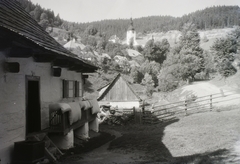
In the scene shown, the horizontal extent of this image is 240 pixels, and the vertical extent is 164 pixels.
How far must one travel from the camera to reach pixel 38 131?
8516 millimetres

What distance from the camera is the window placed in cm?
1120

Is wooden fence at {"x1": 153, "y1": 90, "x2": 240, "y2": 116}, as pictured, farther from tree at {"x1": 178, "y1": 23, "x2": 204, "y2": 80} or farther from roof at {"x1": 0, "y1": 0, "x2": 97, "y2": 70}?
tree at {"x1": 178, "y1": 23, "x2": 204, "y2": 80}

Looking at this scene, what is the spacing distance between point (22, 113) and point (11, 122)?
0.65m

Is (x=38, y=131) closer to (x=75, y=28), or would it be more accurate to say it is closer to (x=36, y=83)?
(x=36, y=83)

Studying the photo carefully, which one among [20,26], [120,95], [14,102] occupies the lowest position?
[120,95]

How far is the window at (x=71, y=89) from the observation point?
1120 cm

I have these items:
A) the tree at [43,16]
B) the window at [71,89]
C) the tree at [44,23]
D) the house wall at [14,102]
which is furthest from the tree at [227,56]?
the tree at [44,23]

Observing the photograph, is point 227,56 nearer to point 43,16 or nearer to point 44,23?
point 43,16

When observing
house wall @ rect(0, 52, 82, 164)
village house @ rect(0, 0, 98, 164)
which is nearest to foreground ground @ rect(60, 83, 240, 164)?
village house @ rect(0, 0, 98, 164)

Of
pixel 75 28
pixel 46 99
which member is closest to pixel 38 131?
pixel 46 99

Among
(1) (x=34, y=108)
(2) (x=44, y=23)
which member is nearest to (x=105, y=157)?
(1) (x=34, y=108)

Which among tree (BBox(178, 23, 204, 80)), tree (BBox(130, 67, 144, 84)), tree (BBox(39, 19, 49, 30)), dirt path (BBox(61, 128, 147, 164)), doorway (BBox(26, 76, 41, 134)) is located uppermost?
tree (BBox(39, 19, 49, 30))

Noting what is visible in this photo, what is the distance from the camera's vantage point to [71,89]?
12195 millimetres

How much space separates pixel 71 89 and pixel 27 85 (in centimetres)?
472
